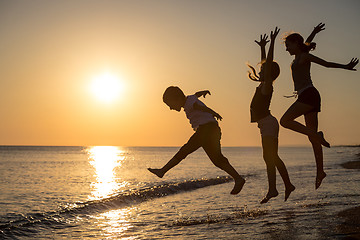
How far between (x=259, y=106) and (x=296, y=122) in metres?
0.79

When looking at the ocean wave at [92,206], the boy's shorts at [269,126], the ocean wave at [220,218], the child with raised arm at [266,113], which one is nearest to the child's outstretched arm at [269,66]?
the child with raised arm at [266,113]

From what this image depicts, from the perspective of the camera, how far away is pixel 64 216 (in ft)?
58.7

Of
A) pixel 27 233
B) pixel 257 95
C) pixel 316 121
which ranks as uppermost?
pixel 257 95

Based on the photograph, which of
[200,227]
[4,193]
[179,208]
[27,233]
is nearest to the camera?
[200,227]

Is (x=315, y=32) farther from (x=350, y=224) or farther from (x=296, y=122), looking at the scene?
(x=350, y=224)

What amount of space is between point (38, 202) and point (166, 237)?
43.5 ft

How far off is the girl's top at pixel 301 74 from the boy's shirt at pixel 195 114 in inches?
71.5

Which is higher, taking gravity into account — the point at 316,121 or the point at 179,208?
the point at 316,121

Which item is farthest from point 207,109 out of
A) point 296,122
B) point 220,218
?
point 220,218

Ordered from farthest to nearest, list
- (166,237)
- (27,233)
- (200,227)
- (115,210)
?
(115,210) < (27,233) < (200,227) < (166,237)

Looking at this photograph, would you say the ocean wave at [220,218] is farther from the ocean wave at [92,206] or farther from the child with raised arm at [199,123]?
the ocean wave at [92,206]

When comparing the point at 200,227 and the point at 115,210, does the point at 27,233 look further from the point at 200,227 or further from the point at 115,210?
the point at 200,227

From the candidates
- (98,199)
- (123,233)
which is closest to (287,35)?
(123,233)

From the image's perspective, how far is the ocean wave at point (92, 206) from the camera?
1608cm
